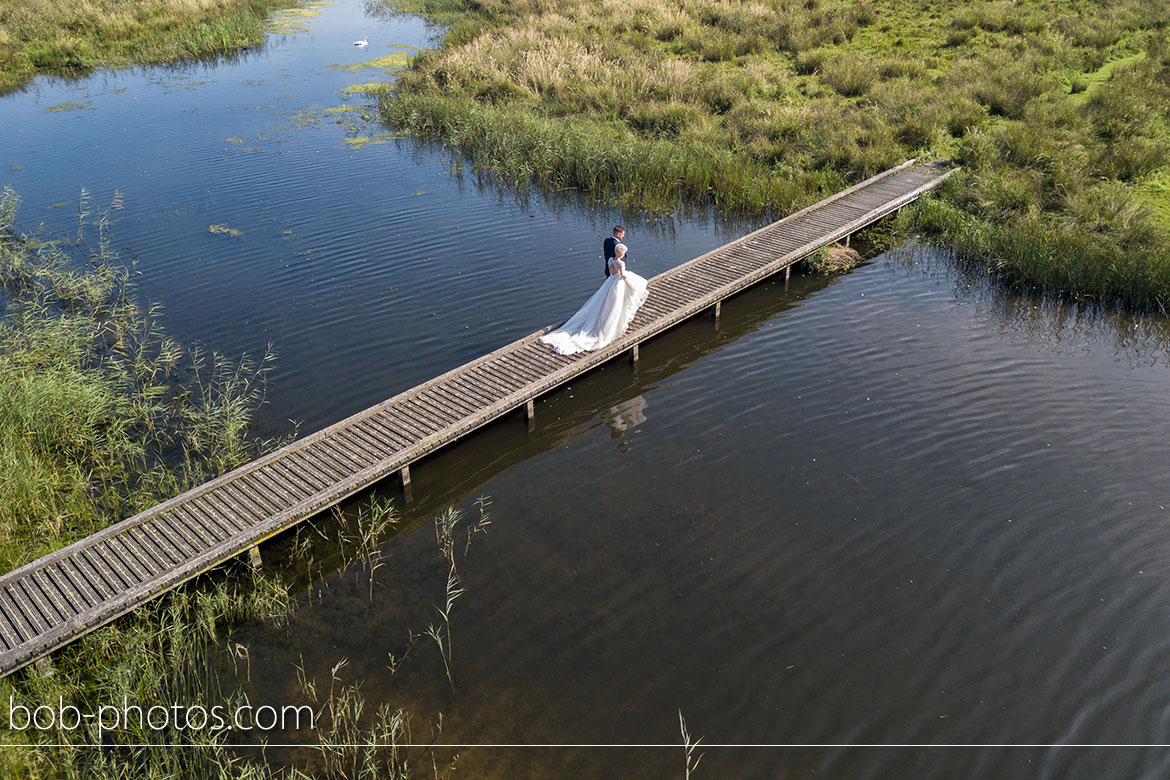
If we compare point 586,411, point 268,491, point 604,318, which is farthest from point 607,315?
point 268,491

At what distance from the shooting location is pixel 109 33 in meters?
36.1

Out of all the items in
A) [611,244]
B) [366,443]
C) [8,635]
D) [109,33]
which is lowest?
[8,635]

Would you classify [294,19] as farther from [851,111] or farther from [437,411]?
[437,411]

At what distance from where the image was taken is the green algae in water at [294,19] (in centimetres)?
3981

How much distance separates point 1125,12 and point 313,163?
31886 mm

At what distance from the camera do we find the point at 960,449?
11453 mm

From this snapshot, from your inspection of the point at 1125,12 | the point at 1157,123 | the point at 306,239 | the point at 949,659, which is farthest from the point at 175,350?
the point at 1125,12

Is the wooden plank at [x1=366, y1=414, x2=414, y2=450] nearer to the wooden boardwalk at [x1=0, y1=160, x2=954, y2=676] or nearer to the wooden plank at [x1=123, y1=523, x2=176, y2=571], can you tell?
the wooden boardwalk at [x1=0, y1=160, x2=954, y2=676]

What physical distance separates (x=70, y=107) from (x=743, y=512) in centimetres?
2952

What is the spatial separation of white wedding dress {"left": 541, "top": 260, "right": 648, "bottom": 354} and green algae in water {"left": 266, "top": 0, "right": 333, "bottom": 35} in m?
34.0

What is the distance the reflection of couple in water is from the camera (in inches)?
525

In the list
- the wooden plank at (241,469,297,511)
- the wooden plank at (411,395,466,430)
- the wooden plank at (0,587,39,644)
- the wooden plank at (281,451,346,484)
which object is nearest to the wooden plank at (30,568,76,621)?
the wooden plank at (0,587,39,644)

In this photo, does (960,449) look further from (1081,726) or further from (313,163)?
(313,163)

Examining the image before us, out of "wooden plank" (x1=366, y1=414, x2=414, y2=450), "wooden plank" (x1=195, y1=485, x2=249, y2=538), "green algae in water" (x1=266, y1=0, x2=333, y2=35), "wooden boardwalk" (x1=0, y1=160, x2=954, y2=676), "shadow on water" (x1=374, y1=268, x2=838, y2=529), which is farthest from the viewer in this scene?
"green algae in water" (x1=266, y1=0, x2=333, y2=35)
